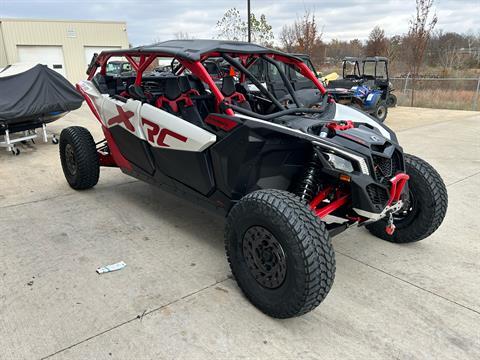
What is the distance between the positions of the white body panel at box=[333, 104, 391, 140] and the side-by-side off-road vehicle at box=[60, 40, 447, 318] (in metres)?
0.02

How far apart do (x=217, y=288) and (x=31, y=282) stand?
1378 mm

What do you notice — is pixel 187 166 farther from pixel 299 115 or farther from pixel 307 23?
pixel 307 23

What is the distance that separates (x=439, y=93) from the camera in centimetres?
1614

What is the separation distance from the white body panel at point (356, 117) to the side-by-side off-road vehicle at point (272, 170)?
2 centimetres

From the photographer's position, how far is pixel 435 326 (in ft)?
8.12

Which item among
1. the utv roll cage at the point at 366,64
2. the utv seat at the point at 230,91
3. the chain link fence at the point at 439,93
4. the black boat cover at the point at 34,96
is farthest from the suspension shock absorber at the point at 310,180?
the chain link fence at the point at 439,93

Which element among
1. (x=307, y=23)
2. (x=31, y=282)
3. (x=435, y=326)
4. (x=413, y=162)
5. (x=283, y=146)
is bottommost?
(x=435, y=326)

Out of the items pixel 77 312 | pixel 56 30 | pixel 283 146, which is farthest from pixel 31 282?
pixel 56 30

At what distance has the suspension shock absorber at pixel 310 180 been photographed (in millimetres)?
2850

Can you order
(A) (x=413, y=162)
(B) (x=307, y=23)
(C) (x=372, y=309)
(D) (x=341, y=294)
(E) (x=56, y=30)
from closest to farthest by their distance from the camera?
(C) (x=372, y=309) → (D) (x=341, y=294) → (A) (x=413, y=162) → (B) (x=307, y=23) → (E) (x=56, y=30)

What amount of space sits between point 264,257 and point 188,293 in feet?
2.18

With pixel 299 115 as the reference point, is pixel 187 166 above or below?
below

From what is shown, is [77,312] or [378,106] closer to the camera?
[77,312]

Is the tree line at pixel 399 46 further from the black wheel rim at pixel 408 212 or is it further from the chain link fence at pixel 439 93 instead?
the black wheel rim at pixel 408 212
